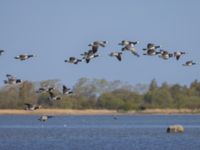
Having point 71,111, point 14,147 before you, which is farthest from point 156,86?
point 14,147

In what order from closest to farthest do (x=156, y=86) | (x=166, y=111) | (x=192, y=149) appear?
1. (x=192, y=149)
2. (x=166, y=111)
3. (x=156, y=86)

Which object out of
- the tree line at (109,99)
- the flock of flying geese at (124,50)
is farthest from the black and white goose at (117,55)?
the tree line at (109,99)

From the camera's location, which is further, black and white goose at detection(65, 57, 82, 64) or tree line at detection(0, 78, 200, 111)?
tree line at detection(0, 78, 200, 111)

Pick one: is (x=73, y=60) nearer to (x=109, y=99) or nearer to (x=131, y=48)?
(x=131, y=48)

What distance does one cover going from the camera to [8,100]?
166 metres

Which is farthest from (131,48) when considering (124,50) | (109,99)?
(109,99)

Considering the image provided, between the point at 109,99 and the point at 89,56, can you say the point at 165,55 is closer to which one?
the point at 89,56

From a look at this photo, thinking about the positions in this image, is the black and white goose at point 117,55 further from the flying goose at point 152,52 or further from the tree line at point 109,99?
the tree line at point 109,99

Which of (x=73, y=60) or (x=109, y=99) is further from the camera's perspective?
(x=109, y=99)

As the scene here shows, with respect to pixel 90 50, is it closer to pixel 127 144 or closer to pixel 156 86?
pixel 127 144

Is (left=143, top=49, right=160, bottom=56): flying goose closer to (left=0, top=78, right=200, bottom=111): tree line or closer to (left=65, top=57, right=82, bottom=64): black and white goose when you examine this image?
(left=65, top=57, right=82, bottom=64): black and white goose

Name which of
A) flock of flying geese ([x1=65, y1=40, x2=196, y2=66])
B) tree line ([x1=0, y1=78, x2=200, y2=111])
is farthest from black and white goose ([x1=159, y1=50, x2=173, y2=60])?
tree line ([x1=0, y1=78, x2=200, y2=111])

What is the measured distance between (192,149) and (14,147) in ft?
38.1

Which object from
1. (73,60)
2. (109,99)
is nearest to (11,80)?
(73,60)
